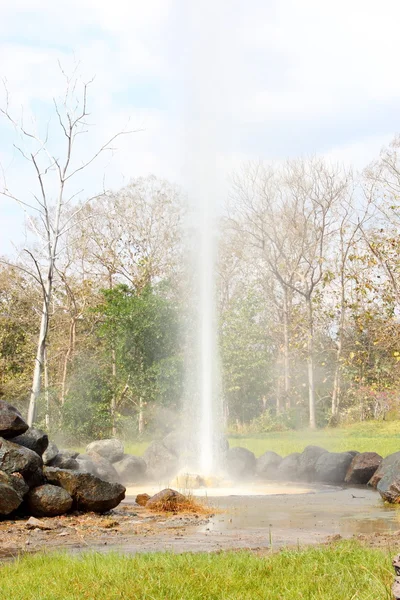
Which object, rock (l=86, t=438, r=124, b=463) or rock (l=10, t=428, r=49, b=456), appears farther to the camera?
rock (l=86, t=438, r=124, b=463)

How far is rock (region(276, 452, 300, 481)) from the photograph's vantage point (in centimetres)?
2028

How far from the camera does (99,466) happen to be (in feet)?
61.0

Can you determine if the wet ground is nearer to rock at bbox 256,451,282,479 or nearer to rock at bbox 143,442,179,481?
rock at bbox 143,442,179,481

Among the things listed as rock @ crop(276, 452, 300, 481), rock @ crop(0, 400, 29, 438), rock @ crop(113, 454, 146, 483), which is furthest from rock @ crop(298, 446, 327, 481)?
rock @ crop(0, 400, 29, 438)

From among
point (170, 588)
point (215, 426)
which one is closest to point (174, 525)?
point (170, 588)

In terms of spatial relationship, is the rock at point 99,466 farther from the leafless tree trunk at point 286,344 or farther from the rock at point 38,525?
the leafless tree trunk at point 286,344

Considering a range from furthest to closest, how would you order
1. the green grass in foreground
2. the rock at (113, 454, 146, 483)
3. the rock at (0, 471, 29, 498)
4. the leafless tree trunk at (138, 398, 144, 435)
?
1. the leafless tree trunk at (138, 398, 144, 435)
2. the rock at (113, 454, 146, 483)
3. the rock at (0, 471, 29, 498)
4. the green grass in foreground

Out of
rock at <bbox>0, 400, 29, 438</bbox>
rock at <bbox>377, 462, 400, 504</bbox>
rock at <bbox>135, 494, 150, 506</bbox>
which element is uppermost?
rock at <bbox>0, 400, 29, 438</bbox>

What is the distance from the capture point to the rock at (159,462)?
2023cm

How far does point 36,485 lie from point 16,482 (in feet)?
2.38

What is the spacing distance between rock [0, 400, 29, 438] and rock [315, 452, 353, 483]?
9686mm

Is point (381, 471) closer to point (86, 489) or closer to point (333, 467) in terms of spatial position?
point (333, 467)

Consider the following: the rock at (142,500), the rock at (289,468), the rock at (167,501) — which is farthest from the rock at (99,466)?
the rock at (167,501)

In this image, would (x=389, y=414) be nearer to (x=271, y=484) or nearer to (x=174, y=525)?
(x=271, y=484)
